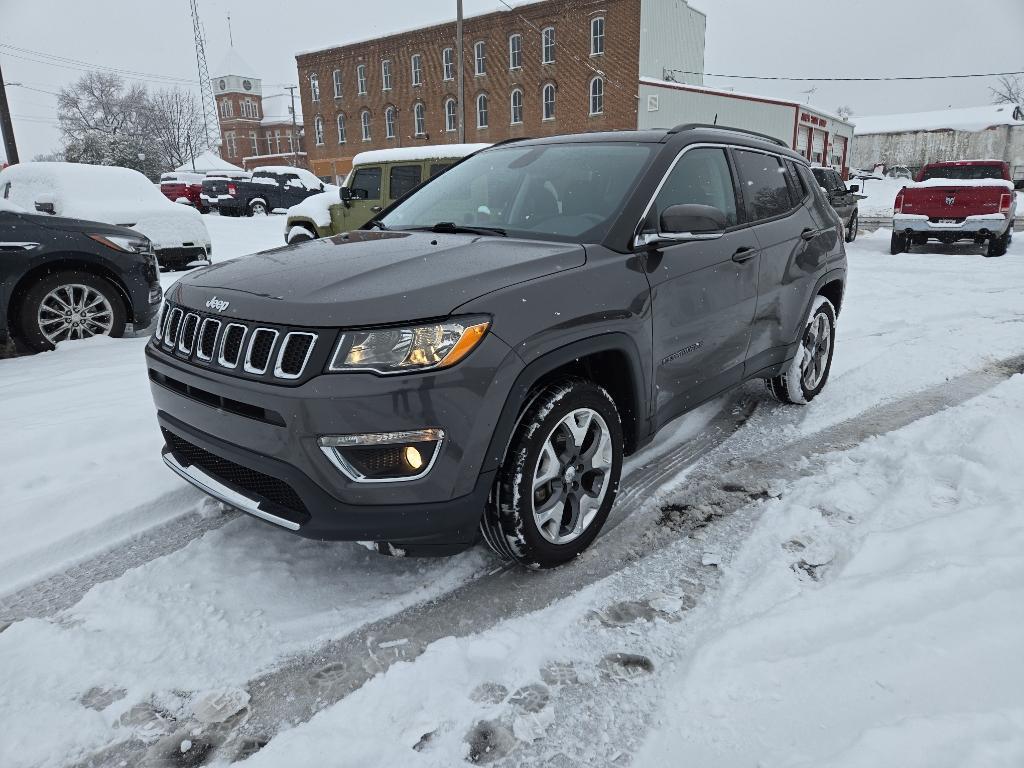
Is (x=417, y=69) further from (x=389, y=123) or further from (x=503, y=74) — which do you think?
(x=503, y=74)

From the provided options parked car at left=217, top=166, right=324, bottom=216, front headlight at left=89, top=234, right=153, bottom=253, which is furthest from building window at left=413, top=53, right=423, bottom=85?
front headlight at left=89, top=234, right=153, bottom=253

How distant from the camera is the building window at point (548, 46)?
3725cm

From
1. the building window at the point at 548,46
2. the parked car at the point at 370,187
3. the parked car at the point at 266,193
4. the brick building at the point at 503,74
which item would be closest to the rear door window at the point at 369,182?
the parked car at the point at 370,187

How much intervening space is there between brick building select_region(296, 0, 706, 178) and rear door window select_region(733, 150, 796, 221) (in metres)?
29.1

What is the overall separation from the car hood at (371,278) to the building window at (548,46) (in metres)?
38.6

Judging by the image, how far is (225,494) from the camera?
2484 millimetres

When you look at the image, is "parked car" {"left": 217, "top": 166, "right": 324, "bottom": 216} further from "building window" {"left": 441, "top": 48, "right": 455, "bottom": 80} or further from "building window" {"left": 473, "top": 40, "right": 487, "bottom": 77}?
"building window" {"left": 441, "top": 48, "right": 455, "bottom": 80}

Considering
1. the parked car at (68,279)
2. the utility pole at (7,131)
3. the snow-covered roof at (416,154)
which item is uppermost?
the utility pole at (7,131)

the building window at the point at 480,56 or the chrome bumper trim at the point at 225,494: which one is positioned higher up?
the building window at the point at 480,56

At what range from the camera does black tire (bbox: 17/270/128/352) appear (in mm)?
5609

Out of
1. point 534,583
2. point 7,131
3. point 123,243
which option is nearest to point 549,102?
point 7,131

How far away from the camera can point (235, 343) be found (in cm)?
238

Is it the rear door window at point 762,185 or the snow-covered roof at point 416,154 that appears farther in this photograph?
the snow-covered roof at point 416,154

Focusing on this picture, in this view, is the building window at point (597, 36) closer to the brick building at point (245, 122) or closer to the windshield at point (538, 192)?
the windshield at point (538, 192)
